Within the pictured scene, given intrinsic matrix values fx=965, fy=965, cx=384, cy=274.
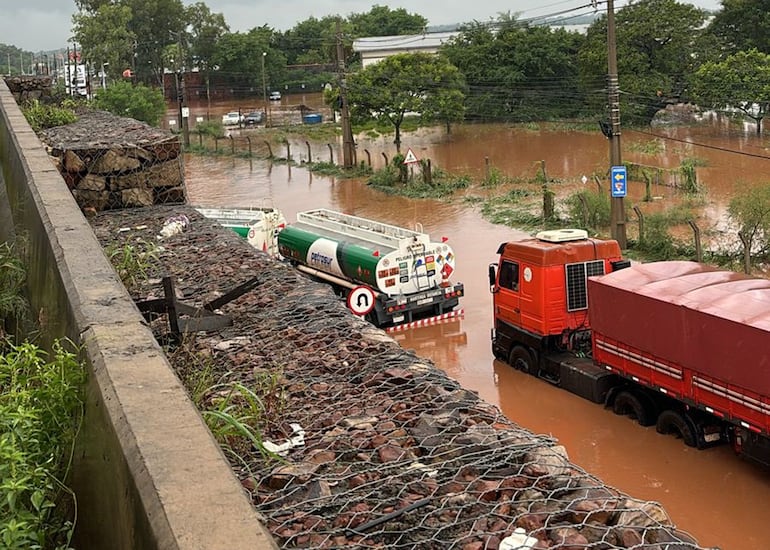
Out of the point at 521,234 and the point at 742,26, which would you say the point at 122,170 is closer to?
the point at 521,234

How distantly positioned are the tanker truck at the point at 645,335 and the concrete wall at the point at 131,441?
324 inches

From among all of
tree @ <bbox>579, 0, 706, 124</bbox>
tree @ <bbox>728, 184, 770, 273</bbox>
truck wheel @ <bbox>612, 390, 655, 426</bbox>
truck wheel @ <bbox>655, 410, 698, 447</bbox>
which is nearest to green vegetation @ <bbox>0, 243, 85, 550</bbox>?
truck wheel @ <bbox>655, 410, 698, 447</bbox>

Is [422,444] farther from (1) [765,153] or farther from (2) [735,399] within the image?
(1) [765,153]

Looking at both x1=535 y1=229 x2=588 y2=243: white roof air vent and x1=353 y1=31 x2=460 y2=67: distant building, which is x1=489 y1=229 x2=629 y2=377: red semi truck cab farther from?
x1=353 y1=31 x2=460 y2=67: distant building

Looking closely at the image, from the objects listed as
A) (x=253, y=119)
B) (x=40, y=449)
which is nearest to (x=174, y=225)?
(x=40, y=449)

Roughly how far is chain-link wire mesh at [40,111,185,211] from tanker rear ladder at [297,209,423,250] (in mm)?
7208

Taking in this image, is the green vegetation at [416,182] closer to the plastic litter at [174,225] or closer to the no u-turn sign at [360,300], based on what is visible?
the no u-turn sign at [360,300]

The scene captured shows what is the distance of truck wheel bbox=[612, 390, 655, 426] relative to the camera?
14.2 meters

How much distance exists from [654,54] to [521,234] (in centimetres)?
2686

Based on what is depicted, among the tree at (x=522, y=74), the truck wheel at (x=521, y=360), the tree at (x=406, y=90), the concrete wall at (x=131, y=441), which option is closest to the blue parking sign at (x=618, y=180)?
the truck wheel at (x=521, y=360)

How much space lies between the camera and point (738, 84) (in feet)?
155

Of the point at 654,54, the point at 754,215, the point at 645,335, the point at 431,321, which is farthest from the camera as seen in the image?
the point at 654,54

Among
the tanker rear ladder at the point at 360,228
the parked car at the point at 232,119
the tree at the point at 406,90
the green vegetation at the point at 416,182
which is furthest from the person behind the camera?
the parked car at the point at 232,119

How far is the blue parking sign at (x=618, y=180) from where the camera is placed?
23.9m
